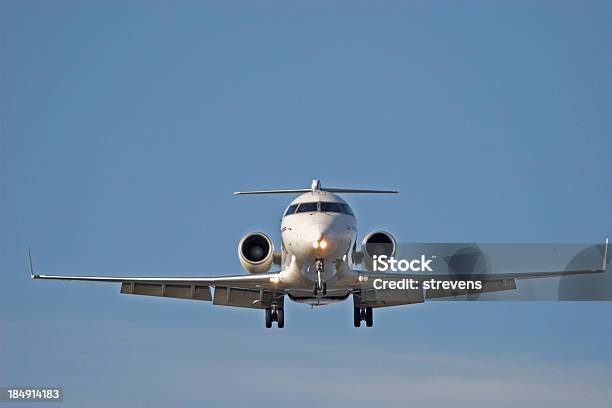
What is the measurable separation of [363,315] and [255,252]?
3936 mm

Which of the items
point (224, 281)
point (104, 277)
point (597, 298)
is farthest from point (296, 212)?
point (597, 298)

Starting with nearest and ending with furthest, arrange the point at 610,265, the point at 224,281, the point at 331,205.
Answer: the point at 331,205 < the point at 224,281 < the point at 610,265

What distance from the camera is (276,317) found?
33.8 meters

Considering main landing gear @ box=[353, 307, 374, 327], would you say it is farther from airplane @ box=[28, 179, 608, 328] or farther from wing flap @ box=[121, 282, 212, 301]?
wing flap @ box=[121, 282, 212, 301]

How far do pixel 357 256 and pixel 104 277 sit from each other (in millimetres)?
6781

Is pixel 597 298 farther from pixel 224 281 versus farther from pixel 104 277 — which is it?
pixel 104 277

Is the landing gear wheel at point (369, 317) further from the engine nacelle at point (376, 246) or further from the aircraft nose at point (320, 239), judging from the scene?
the aircraft nose at point (320, 239)

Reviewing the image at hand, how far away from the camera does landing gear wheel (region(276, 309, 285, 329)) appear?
111ft

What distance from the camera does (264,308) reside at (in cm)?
3425

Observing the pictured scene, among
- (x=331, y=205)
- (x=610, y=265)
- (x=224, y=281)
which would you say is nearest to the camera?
(x=331, y=205)

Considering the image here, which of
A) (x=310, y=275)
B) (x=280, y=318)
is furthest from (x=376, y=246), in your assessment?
(x=280, y=318)

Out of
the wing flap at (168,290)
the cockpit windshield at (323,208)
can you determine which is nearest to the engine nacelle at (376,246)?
the cockpit windshield at (323,208)

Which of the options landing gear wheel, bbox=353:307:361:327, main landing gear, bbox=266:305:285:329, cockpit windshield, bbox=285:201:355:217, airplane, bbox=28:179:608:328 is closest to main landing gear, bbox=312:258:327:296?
airplane, bbox=28:179:608:328

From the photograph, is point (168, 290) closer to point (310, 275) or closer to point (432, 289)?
point (310, 275)
